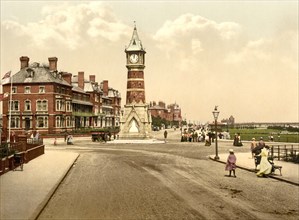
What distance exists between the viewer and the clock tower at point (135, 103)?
6012cm

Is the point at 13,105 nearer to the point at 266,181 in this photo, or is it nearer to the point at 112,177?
the point at 112,177

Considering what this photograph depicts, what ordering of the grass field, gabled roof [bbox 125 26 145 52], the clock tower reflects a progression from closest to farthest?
the grass field < the clock tower < gabled roof [bbox 125 26 145 52]

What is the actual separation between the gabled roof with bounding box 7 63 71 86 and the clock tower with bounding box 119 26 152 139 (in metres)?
13.9

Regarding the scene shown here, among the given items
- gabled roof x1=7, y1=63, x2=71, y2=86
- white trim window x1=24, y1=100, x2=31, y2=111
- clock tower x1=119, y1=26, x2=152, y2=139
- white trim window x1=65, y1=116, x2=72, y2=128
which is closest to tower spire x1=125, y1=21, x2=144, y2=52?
clock tower x1=119, y1=26, x2=152, y2=139

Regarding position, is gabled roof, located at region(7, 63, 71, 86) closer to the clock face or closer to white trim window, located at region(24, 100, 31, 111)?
white trim window, located at region(24, 100, 31, 111)

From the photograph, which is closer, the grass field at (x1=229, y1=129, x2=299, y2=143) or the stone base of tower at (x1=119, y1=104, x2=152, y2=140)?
the grass field at (x1=229, y1=129, x2=299, y2=143)

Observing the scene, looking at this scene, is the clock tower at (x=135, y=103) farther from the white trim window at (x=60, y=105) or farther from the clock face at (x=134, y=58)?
the white trim window at (x=60, y=105)

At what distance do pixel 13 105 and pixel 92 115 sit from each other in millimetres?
23255

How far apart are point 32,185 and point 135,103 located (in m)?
44.4

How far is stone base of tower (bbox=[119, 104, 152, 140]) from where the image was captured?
60.1 m

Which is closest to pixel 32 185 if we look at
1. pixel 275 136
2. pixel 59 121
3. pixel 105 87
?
pixel 59 121

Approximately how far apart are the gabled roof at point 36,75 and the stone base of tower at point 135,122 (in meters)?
14.4

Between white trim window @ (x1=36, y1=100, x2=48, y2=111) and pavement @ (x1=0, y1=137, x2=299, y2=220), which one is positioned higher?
white trim window @ (x1=36, y1=100, x2=48, y2=111)

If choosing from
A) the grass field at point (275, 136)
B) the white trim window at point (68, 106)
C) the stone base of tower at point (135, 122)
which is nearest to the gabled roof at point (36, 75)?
the white trim window at point (68, 106)
